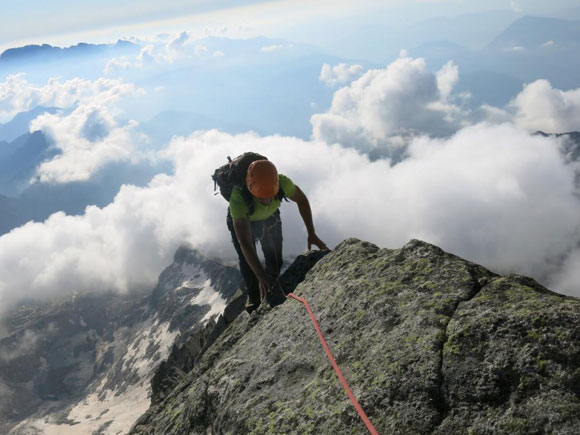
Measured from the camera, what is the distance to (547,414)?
406 cm

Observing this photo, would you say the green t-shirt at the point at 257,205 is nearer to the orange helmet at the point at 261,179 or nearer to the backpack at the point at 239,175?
the backpack at the point at 239,175

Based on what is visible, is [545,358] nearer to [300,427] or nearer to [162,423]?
[300,427]

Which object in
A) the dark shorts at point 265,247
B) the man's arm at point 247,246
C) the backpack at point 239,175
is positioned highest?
the backpack at point 239,175

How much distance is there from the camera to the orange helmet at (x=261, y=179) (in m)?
9.15

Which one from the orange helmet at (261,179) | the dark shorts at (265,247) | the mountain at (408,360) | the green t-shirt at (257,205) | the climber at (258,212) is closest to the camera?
the mountain at (408,360)

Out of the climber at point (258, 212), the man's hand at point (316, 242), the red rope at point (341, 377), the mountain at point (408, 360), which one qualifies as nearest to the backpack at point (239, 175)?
the climber at point (258, 212)

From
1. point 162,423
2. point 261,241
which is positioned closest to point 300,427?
point 162,423

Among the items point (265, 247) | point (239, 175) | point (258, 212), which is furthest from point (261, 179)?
point (265, 247)

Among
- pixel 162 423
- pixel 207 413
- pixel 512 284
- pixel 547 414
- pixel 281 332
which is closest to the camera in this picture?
pixel 547 414

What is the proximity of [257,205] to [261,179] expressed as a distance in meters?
1.18

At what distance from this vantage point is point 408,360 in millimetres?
5422

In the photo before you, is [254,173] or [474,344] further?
[254,173]

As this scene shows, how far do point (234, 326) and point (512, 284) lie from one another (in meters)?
7.27

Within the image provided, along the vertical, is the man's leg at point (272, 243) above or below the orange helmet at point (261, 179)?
below
